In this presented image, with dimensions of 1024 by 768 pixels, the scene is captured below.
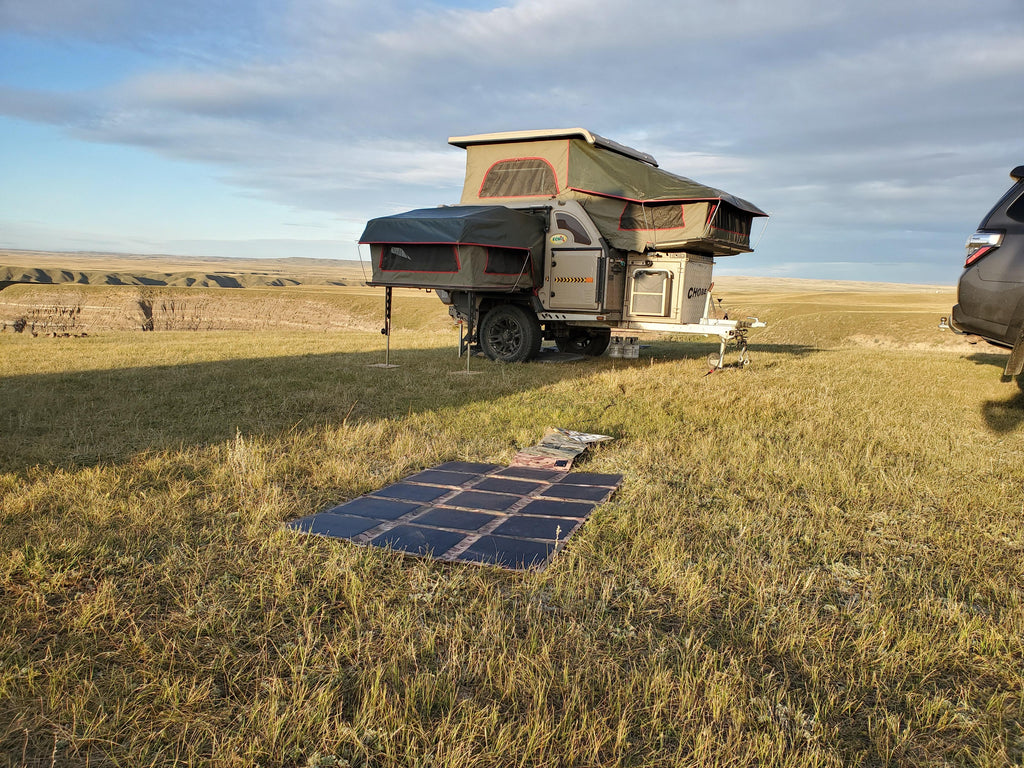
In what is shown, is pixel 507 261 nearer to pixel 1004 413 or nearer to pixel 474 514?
pixel 1004 413

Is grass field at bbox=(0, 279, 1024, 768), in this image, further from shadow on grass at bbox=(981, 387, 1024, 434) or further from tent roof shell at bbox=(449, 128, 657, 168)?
tent roof shell at bbox=(449, 128, 657, 168)

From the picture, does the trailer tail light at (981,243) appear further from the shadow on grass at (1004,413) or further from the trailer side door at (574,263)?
the trailer side door at (574,263)

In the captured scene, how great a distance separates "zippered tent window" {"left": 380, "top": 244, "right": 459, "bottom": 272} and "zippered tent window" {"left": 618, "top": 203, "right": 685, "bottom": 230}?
2648mm

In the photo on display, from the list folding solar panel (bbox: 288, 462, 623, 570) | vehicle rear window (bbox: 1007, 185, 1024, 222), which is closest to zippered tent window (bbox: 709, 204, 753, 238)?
vehicle rear window (bbox: 1007, 185, 1024, 222)

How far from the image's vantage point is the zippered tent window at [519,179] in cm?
1092

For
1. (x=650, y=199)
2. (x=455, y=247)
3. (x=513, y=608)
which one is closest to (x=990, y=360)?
(x=650, y=199)

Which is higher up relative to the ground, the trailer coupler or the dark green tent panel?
the dark green tent panel

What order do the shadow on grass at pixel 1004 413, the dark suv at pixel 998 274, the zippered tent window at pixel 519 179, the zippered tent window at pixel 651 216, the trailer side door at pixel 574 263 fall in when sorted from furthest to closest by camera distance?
the zippered tent window at pixel 519 179, the trailer side door at pixel 574 263, the zippered tent window at pixel 651 216, the shadow on grass at pixel 1004 413, the dark suv at pixel 998 274

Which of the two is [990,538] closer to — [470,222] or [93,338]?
[470,222]

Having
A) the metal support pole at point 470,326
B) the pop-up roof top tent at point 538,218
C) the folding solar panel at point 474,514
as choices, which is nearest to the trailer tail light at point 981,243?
the pop-up roof top tent at point 538,218

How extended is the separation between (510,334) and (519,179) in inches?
99.2

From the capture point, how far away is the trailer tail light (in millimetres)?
6102

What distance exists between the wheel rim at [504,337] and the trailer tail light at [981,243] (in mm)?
6535

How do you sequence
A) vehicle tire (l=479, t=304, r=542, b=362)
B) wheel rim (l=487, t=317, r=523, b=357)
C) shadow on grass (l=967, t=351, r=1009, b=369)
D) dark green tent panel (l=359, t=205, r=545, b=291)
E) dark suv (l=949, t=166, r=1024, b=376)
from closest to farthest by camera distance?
dark suv (l=949, t=166, r=1024, b=376) < dark green tent panel (l=359, t=205, r=545, b=291) < vehicle tire (l=479, t=304, r=542, b=362) < wheel rim (l=487, t=317, r=523, b=357) < shadow on grass (l=967, t=351, r=1009, b=369)
